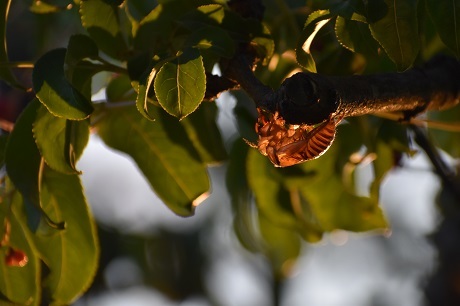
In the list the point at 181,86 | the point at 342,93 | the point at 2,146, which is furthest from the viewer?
the point at 2,146

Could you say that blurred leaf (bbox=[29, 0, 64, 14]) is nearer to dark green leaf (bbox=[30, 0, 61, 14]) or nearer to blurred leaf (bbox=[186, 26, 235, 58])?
dark green leaf (bbox=[30, 0, 61, 14])

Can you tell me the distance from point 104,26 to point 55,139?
187 millimetres

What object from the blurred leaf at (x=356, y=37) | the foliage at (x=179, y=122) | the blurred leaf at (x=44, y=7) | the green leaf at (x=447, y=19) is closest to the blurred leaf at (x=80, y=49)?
the foliage at (x=179, y=122)

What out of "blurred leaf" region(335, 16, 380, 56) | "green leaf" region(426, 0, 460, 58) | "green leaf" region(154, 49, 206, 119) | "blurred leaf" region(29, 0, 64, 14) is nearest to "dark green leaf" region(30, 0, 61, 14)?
"blurred leaf" region(29, 0, 64, 14)

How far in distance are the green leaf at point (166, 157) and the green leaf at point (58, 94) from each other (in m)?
0.29

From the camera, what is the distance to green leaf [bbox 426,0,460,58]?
44.1 inches

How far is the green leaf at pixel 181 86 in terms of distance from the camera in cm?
111

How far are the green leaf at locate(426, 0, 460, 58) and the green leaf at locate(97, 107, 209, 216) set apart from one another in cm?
50

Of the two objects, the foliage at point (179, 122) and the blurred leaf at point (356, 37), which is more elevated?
the blurred leaf at point (356, 37)

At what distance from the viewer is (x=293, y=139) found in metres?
1.06

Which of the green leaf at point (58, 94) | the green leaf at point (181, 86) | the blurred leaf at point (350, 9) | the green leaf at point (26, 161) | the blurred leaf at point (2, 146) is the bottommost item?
the blurred leaf at point (2, 146)

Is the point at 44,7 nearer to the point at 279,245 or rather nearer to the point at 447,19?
the point at 447,19

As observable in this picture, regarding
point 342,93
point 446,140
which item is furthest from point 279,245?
point 342,93

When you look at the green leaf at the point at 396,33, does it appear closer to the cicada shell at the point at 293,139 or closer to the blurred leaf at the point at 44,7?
the cicada shell at the point at 293,139
